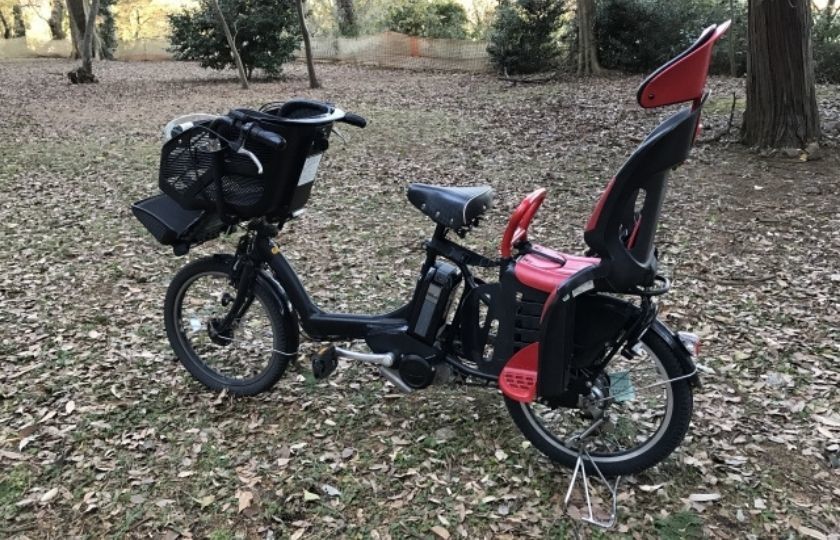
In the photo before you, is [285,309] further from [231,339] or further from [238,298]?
[231,339]

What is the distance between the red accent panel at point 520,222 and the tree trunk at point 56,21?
118ft

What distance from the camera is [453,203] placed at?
2.61m

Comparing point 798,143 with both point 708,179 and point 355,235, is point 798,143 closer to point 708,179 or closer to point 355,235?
point 708,179

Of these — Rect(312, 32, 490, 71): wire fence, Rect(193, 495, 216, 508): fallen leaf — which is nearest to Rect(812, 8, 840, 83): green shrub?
Rect(312, 32, 490, 71): wire fence

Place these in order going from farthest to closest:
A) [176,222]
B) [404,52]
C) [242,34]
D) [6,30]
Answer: [6,30]
[404,52]
[242,34]
[176,222]

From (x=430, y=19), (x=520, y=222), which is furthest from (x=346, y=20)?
(x=520, y=222)

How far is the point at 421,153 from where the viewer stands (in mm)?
8375

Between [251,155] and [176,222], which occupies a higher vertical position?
[251,155]

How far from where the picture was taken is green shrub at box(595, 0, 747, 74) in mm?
14805

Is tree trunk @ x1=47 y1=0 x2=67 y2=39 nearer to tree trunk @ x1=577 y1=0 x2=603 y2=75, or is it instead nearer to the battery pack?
tree trunk @ x1=577 y1=0 x2=603 y2=75

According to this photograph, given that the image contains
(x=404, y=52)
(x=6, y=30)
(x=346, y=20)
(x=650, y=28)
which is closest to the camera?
(x=650, y=28)

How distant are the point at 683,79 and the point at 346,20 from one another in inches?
901

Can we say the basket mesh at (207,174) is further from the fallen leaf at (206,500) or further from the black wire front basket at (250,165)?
the fallen leaf at (206,500)

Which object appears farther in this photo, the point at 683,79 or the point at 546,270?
the point at 546,270
